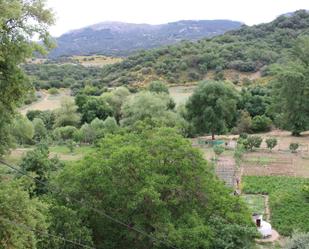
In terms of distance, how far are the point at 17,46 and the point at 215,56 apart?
71.8 metres

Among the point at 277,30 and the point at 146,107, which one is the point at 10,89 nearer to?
the point at 146,107

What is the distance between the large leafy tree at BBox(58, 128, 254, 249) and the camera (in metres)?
16.4

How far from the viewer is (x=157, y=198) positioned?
16312mm

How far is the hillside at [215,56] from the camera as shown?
8025cm

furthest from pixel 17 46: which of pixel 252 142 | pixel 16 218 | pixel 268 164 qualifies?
pixel 252 142

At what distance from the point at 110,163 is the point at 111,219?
1981 millimetres

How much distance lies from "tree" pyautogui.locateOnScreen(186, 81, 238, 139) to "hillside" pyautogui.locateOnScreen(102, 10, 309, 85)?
1352 inches

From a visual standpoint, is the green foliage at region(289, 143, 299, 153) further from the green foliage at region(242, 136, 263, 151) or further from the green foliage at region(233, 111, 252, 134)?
the green foliage at region(233, 111, 252, 134)

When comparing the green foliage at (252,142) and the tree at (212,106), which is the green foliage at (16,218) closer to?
the green foliage at (252,142)

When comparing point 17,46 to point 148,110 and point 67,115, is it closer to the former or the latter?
point 148,110

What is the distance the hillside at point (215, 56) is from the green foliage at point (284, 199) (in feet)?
155

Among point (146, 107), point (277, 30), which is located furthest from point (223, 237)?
point (277, 30)

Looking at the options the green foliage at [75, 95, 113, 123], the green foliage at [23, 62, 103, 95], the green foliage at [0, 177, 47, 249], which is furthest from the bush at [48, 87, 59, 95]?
the green foliage at [0, 177, 47, 249]

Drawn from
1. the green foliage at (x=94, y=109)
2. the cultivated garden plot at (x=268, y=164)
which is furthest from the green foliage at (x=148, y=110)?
the green foliage at (x=94, y=109)
